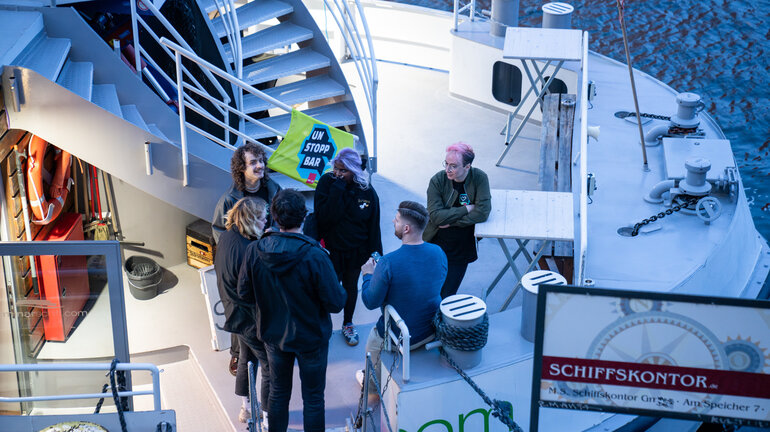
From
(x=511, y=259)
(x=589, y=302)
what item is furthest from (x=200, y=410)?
(x=589, y=302)

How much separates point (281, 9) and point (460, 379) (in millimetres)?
4476

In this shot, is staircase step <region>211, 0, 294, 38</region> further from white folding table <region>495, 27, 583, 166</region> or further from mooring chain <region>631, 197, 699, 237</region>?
mooring chain <region>631, 197, 699, 237</region>

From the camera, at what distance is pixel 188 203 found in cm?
600

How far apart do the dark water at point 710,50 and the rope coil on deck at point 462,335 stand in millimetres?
8933

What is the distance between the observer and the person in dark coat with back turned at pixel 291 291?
4297 mm

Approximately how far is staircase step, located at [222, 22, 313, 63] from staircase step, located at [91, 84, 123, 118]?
1699mm

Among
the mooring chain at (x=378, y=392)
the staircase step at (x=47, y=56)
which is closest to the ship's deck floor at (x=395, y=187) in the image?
the mooring chain at (x=378, y=392)

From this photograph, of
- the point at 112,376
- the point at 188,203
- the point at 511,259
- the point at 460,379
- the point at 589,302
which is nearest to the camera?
the point at 589,302

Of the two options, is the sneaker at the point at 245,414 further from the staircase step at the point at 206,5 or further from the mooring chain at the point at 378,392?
the staircase step at the point at 206,5

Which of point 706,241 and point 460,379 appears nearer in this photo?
point 460,379

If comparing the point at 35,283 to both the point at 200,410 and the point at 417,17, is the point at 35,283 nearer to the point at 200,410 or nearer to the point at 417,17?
the point at 200,410

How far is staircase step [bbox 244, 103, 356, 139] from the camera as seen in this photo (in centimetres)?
705

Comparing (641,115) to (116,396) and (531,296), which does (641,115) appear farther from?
(116,396)

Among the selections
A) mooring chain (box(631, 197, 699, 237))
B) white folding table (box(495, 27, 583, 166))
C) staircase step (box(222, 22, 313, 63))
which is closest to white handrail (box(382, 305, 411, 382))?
mooring chain (box(631, 197, 699, 237))
